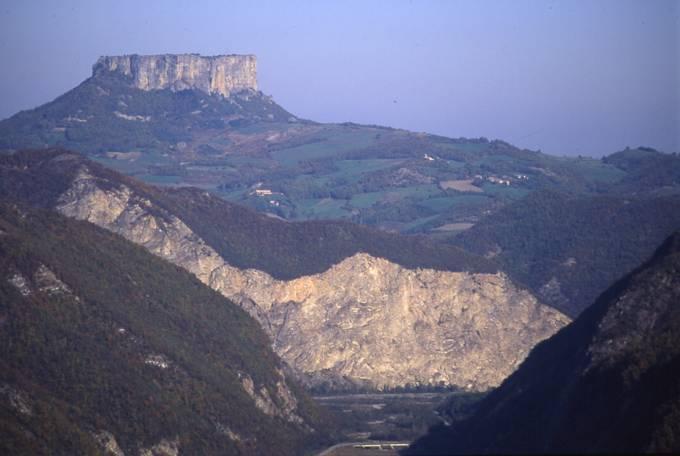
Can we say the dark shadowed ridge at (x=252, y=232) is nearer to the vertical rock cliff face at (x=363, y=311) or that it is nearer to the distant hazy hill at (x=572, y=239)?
the vertical rock cliff face at (x=363, y=311)

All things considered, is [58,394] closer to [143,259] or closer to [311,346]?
[143,259]

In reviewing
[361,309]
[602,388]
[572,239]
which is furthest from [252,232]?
[602,388]

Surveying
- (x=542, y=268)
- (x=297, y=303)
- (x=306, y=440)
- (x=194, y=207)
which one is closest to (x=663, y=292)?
(x=306, y=440)

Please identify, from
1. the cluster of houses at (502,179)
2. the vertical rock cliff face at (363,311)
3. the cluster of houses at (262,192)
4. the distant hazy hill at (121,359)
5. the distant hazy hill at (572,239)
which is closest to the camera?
the distant hazy hill at (121,359)

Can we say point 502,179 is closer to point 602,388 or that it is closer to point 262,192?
point 262,192

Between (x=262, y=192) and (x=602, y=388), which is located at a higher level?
(x=262, y=192)

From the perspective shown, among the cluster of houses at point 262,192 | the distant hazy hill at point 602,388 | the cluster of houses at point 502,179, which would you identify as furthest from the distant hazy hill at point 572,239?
the distant hazy hill at point 602,388
